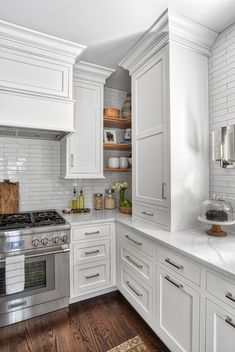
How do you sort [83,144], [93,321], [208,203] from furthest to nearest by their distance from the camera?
[83,144], [93,321], [208,203]

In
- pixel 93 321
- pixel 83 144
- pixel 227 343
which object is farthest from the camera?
pixel 83 144

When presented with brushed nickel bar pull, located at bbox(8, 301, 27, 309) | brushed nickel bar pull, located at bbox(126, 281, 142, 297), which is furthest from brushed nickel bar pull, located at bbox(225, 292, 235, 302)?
brushed nickel bar pull, located at bbox(8, 301, 27, 309)

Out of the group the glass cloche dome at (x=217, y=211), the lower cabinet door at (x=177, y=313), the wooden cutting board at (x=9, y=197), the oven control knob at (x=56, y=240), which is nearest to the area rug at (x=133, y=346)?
the lower cabinet door at (x=177, y=313)

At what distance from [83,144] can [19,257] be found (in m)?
1.30

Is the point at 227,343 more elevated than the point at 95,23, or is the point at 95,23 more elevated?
the point at 95,23

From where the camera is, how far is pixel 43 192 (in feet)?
8.08

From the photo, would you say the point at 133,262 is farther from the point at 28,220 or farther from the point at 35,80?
the point at 35,80

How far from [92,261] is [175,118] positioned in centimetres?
155

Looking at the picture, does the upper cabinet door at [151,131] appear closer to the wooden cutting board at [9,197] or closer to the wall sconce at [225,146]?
the wall sconce at [225,146]

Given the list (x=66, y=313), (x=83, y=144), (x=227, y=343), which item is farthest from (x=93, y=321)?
(x=83, y=144)

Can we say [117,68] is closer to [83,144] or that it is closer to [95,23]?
[95,23]

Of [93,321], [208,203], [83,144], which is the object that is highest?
[83,144]

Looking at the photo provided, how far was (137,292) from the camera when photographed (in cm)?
181

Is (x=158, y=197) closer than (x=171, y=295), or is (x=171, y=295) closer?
(x=171, y=295)
